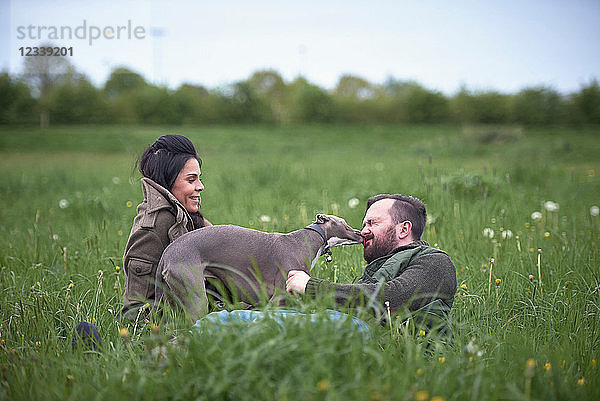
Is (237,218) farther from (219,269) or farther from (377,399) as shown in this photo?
(377,399)

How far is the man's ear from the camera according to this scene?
3.06 metres

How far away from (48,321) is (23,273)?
1050 millimetres

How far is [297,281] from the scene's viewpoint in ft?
8.55

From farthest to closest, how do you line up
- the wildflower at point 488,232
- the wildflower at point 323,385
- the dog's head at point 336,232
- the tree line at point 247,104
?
1. the tree line at point 247,104
2. the wildflower at point 488,232
3. the dog's head at point 336,232
4. the wildflower at point 323,385

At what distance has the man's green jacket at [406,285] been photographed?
259 centimetres

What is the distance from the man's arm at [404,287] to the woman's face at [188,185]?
878mm

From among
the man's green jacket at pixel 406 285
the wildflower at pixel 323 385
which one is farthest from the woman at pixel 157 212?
the wildflower at pixel 323 385

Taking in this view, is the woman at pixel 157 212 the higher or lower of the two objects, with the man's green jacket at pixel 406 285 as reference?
higher

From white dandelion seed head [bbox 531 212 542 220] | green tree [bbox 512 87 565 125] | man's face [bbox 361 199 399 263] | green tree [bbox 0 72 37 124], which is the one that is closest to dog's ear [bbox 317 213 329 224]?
man's face [bbox 361 199 399 263]

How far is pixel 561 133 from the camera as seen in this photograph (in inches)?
900

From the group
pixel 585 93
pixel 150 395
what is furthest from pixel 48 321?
pixel 585 93

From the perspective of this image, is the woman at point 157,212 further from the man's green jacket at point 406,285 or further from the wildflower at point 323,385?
the wildflower at point 323,385

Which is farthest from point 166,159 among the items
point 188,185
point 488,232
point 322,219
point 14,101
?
point 14,101

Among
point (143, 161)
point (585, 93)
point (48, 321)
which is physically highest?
point (585, 93)
